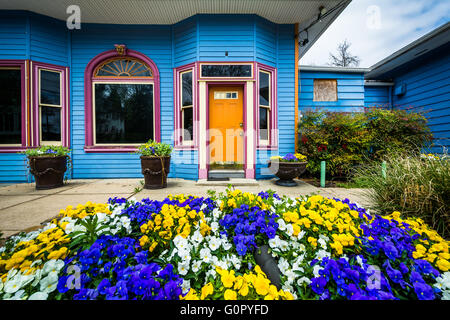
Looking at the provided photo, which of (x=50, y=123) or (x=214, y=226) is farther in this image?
(x=50, y=123)

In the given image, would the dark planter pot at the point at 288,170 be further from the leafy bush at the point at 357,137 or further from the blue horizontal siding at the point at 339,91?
the blue horizontal siding at the point at 339,91

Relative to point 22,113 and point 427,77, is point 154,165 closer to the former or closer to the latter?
point 22,113

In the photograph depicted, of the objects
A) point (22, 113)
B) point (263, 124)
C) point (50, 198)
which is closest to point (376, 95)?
point (263, 124)

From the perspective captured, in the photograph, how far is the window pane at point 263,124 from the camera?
466cm

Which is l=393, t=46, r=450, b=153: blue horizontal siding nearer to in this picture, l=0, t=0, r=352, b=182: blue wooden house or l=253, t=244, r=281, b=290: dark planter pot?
l=0, t=0, r=352, b=182: blue wooden house

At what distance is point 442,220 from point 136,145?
206 inches

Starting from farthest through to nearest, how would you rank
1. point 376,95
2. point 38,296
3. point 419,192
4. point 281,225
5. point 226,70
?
point 376,95 < point 226,70 < point 419,192 < point 281,225 < point 38,296

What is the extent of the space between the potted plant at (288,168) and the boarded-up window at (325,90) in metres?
2.56

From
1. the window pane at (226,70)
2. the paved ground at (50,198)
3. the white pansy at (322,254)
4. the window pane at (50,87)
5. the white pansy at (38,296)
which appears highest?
the window pane at (226,70)

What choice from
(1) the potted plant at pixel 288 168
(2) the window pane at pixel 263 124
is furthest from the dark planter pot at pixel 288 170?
(2) the window pane at pixel 263 124

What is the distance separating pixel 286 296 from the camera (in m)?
0.74

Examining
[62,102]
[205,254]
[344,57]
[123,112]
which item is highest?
[344,57]

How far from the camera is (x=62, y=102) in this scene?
4.55m

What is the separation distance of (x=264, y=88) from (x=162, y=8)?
2862 millimetres
